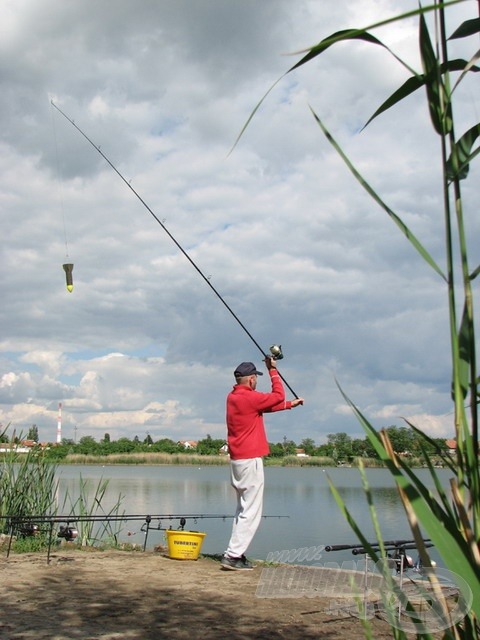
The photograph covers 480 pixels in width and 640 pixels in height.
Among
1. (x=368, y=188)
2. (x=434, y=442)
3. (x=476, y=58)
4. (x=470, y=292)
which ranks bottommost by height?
(x=434, y=442)

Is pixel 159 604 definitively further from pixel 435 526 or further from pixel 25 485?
pixel 25 485

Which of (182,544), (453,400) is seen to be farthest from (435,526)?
(182,544)

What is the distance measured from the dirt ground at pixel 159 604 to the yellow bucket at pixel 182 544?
0.30m

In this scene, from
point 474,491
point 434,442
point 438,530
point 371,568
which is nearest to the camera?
point 438,530

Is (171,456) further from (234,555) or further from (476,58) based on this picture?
(476,58)

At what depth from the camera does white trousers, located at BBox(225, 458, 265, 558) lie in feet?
21.1

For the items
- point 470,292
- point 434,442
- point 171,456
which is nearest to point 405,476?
point 434,442

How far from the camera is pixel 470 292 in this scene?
131 centimetres

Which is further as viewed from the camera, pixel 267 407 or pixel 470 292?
pixel 267 407

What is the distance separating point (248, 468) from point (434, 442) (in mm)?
5251

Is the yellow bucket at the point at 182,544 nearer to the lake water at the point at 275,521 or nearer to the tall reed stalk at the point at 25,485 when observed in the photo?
the lake water at the point at 275,521

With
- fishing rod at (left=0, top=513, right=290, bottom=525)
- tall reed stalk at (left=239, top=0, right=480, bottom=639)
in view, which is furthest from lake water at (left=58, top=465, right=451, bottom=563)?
tall reed stalk at (left=239, top=0, right=480, bottom=639)

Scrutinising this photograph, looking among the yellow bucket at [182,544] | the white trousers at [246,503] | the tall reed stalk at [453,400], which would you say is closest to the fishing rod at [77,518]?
the yellow bucket at [182,544]

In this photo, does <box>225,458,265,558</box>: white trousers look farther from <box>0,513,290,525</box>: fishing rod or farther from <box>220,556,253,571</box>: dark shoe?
<box>0,513,290,525</box>: fishing rod
